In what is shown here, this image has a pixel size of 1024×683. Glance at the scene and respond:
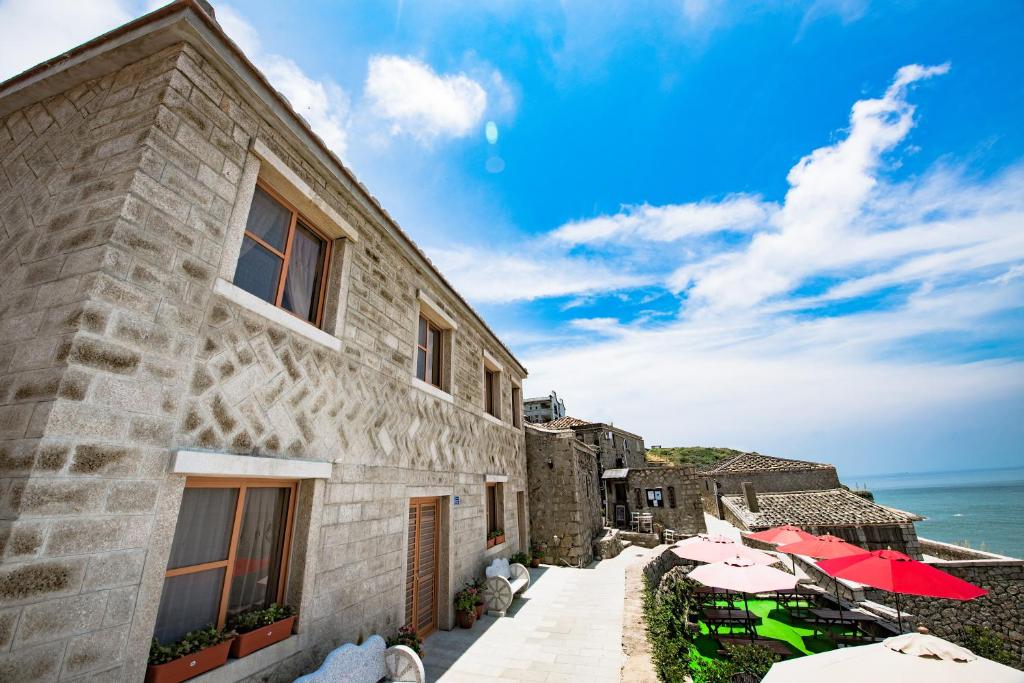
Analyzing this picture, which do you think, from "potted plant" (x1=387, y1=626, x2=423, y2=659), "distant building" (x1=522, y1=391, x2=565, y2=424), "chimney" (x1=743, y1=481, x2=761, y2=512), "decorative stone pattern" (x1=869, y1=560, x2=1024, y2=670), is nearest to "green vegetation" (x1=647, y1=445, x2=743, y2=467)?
"distant building" (x1=522, y1=391, x2=565, y2=424)

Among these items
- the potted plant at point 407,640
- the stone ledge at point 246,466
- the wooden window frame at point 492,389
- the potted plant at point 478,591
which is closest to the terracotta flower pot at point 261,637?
the stone ledge at point 246,466

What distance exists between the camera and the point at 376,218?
5.96m

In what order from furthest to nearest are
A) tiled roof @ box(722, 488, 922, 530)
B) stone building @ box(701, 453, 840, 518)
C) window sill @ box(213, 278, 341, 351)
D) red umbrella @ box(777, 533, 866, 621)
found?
stone building @ box(701, 453, 840, 518) < tiled roof @ box(722, 488, 922, 530) < red umbrella @ box(777, 533, 866, 621) < window sill @ box(213, 278, 341, 351)

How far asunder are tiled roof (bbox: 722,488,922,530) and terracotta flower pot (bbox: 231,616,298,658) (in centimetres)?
2242

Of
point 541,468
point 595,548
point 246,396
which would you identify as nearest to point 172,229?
point 246,396

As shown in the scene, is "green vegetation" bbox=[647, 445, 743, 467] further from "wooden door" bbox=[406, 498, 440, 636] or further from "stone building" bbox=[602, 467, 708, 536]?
"wooden door" bbox=[406, 498, 440, 636]

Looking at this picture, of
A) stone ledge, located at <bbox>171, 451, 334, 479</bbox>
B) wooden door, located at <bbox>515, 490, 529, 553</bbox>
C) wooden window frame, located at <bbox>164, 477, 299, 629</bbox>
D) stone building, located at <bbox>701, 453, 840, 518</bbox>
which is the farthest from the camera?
stone building, located at <bbox>701, 453, 840, 518</bbox>

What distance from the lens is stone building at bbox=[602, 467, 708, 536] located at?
22.1m

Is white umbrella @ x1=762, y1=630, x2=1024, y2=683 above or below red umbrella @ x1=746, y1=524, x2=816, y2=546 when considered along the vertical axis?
above

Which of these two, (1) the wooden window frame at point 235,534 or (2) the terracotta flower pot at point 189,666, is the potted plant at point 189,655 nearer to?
(2) the terracotta flower pot at point 189,666

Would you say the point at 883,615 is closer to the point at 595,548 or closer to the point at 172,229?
the point at 595,548

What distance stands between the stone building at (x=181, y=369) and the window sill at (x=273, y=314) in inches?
1.1

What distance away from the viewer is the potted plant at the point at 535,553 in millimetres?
12559

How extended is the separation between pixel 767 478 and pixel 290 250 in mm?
32399
